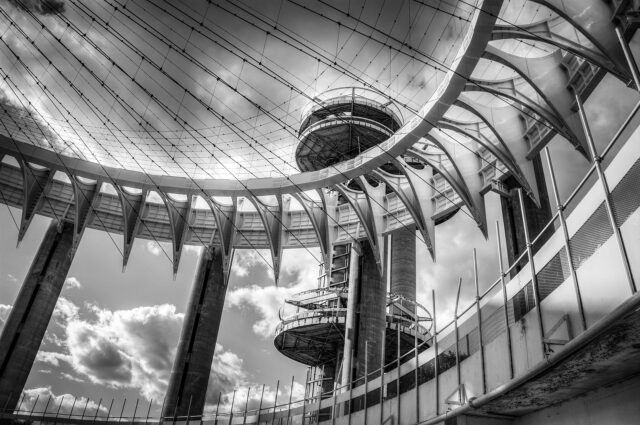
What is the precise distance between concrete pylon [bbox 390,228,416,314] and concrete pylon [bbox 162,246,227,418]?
1760 centimetres

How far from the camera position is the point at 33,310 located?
110ft

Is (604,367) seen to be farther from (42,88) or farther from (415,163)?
(415,163)

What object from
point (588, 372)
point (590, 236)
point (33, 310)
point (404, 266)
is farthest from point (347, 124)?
point (588, 372)

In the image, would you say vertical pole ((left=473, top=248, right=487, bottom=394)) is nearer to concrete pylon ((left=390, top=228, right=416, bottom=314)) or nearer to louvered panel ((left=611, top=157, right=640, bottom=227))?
louvered panel ((left=611, top=157, right=640, bottom=227))

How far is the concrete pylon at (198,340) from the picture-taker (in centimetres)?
3250

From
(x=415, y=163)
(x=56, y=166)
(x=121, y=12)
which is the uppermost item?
(x=415, y=163)

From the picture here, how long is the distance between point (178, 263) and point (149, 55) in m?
20.4

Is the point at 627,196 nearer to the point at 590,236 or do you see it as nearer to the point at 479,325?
the point at 590,236

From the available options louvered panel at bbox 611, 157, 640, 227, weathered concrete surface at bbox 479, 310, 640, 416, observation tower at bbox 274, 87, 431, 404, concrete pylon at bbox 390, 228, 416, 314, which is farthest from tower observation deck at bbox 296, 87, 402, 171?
louvered panel at bbox 611, 157, 640, 227

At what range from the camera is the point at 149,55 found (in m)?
18.2

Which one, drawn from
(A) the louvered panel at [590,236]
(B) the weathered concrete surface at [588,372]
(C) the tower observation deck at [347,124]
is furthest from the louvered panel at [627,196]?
(C) the tower observation deck at [347,124]

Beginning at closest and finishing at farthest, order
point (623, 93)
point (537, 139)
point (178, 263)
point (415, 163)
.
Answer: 1. point (623, 93)
2. point (537, 139)
3. point (178, 263)
4. point (415, 163)

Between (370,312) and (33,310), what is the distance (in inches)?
893

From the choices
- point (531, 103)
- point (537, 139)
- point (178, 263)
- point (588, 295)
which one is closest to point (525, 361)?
point (588, 295)
